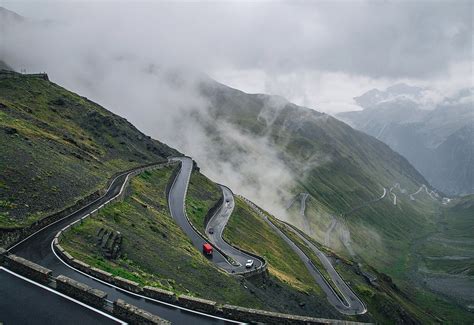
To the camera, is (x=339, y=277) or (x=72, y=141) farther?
(x=339, y=277)

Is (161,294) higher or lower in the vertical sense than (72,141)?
lower

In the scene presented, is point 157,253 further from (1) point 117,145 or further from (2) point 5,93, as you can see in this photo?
(2) point 5,93

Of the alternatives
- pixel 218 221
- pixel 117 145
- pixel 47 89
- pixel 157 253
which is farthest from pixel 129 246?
pixel 47 89

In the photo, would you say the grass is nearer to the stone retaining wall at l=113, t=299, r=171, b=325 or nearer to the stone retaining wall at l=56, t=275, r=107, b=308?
the stone retaining wall at l=56, t=275, r=107, b=308

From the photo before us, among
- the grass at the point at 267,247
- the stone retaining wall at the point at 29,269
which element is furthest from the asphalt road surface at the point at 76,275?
the grass at the point at 267,247

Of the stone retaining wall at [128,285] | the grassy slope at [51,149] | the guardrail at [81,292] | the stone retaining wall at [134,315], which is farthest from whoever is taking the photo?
the grassy slope at [51,149]

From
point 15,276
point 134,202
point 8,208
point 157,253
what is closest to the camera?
point 15,276

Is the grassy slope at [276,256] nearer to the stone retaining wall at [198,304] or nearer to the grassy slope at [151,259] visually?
the grassy slope at [151,259]
